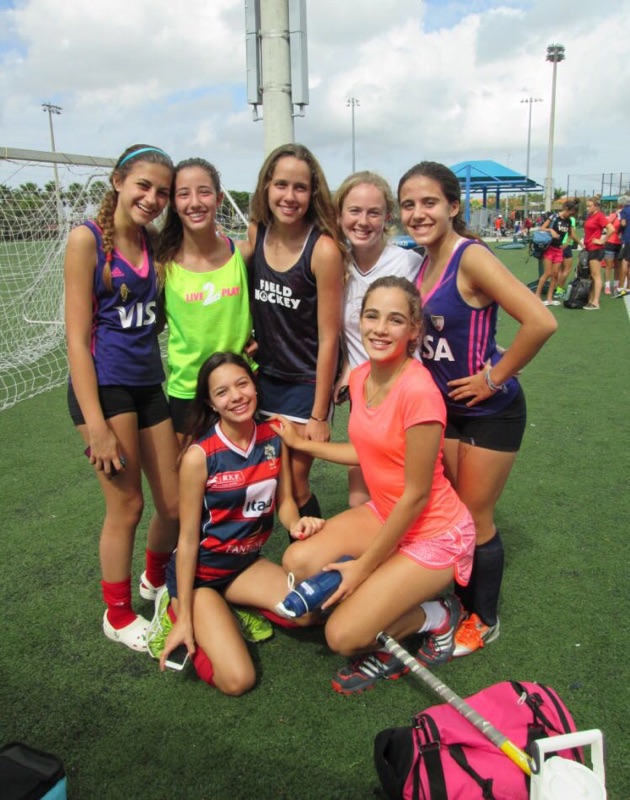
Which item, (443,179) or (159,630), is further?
(159,630)

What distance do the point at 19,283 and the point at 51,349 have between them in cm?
401

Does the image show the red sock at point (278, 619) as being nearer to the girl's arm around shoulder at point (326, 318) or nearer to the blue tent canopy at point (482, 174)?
the girl's arm around shoulder at point (326, 318)

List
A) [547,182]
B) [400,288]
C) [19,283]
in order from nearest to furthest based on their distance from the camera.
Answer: [400,288]
[19,283]
[547,182]

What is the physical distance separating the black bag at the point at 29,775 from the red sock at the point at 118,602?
904 millimetres

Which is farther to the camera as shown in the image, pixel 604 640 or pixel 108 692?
pixel 604 640

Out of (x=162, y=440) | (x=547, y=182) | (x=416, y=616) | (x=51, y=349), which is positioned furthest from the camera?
(x=547, y=182)

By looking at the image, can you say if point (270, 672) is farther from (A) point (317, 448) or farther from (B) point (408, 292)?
(B) point (408, 292)

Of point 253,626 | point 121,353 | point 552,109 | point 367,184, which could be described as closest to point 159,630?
point 253,626

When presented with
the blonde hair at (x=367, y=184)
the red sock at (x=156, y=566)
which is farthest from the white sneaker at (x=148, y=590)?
the blonde hair at (x=367, y=184)

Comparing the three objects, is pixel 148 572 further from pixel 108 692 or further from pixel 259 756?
pixel 259 756

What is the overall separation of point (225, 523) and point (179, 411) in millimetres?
538

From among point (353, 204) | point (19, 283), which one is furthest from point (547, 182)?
point (353, 204)

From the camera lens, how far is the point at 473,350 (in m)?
2.47

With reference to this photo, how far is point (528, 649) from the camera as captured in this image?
8.61ft
